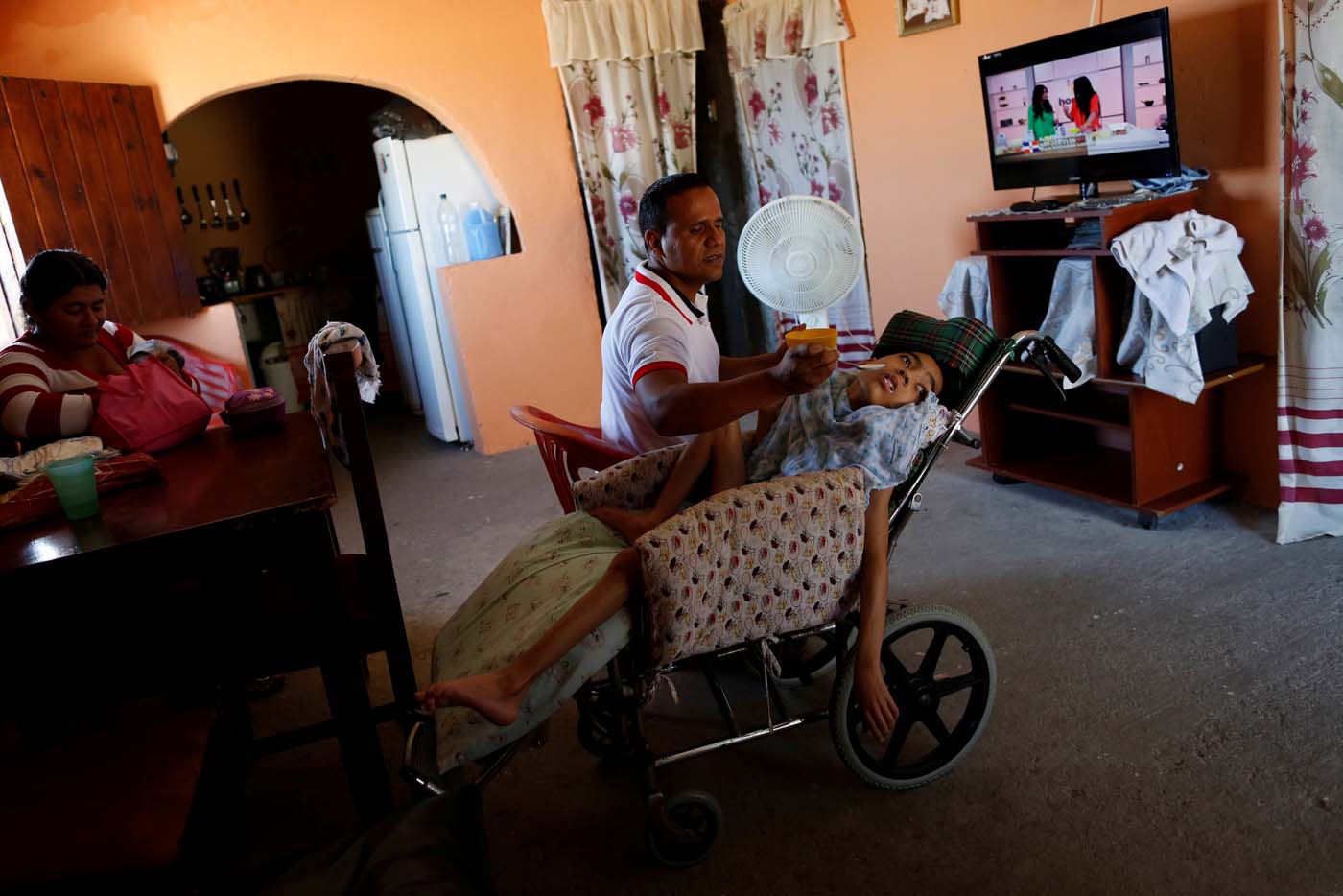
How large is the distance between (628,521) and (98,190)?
365 centimetres

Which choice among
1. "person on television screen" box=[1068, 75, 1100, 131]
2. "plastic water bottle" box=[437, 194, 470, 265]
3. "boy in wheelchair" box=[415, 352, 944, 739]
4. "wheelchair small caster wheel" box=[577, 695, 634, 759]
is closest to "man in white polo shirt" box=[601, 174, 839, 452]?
"boy in wheelchair" box=[415, 352, 944, 739]

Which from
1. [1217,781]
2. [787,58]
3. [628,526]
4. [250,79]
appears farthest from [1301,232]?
[250,79]

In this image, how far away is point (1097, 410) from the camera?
13.1ft

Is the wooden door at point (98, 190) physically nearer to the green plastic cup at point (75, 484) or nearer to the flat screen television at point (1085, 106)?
the green plastic cup at point (75, 484)

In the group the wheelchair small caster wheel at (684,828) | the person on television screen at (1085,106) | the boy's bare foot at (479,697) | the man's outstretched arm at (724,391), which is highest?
the person on television screen at (1085,106)

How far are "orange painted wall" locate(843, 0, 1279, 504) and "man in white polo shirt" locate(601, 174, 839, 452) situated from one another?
1.91m

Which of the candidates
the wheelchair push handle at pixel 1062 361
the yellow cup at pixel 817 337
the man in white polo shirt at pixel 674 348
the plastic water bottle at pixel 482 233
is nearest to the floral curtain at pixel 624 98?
the plastic water bottle at pixel 482 233

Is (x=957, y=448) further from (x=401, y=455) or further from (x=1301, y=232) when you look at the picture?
(x=401, y=455)

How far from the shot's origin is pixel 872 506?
7.00ft

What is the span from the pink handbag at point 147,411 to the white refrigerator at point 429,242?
3.09 m

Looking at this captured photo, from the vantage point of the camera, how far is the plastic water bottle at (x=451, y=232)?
5641 millimetres

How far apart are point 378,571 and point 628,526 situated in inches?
22.4

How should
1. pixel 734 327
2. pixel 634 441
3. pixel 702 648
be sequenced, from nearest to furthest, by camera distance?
pixel 702 648, pixel 634 441, pixel 734 327

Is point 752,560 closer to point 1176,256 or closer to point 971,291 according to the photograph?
point 1176,256
